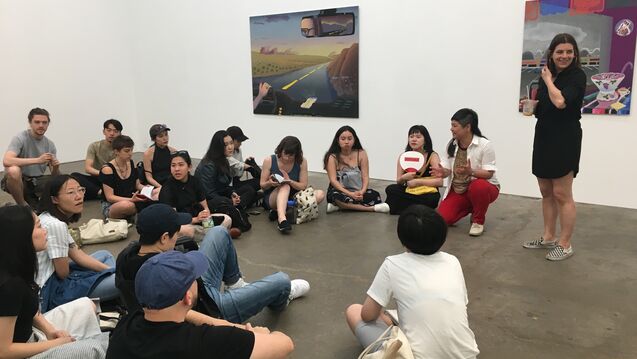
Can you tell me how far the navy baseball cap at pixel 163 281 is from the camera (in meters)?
1.51

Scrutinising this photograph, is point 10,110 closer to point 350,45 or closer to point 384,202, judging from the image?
point 350,45

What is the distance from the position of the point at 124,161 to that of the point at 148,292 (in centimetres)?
374

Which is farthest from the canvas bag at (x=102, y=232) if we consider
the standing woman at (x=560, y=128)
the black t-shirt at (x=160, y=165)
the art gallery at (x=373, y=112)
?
the standing woman at (x=560, y=128)

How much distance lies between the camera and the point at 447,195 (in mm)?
4711

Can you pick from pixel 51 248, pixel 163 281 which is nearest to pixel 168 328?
pixel 163 281

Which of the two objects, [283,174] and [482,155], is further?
[283,174]

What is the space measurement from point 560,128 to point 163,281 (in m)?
3.05

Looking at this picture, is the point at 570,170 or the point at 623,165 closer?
the point at 570,170

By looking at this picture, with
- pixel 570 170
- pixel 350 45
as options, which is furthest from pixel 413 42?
pixel 570 170

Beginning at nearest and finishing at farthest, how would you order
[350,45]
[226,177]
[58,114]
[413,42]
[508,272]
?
[508,272], [226,177], [413,42], [350,45], [58,114]

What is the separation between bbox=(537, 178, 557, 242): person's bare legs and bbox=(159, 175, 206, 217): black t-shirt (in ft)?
9.18

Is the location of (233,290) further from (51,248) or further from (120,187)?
(120,187)

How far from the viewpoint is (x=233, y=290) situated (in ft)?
8.58

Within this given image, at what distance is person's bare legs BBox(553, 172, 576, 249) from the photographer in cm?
366
